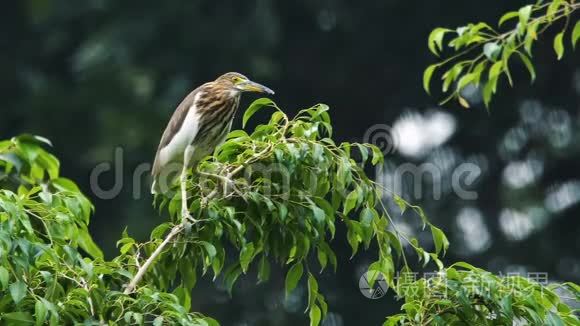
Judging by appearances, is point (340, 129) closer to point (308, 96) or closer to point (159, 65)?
point (308, 96)

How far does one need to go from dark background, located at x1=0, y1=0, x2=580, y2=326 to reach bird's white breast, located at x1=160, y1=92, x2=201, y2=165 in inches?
241

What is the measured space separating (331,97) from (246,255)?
864cm

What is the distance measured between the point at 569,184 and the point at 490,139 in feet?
2.94

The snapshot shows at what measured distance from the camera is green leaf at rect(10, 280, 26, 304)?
2.93 metres

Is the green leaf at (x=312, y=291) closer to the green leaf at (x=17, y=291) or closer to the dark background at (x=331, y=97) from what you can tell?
the green leaf at (x=17, y=291)

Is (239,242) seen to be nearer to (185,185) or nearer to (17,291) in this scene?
(185,185)

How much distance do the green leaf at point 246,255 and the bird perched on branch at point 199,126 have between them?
3.24ft

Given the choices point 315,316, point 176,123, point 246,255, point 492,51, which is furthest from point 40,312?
point 176,123

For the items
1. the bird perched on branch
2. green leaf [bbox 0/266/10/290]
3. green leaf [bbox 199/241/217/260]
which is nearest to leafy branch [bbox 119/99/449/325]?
green leaf [bbox 199/241/217/260]

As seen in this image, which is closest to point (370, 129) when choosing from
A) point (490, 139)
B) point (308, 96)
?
point (308, 96)

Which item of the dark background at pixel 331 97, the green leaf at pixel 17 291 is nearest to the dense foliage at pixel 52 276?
the green leaf at pixel 17 291

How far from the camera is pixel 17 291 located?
295 centimetres

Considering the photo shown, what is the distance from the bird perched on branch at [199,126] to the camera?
4555 millimetres

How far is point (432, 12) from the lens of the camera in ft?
41.3
